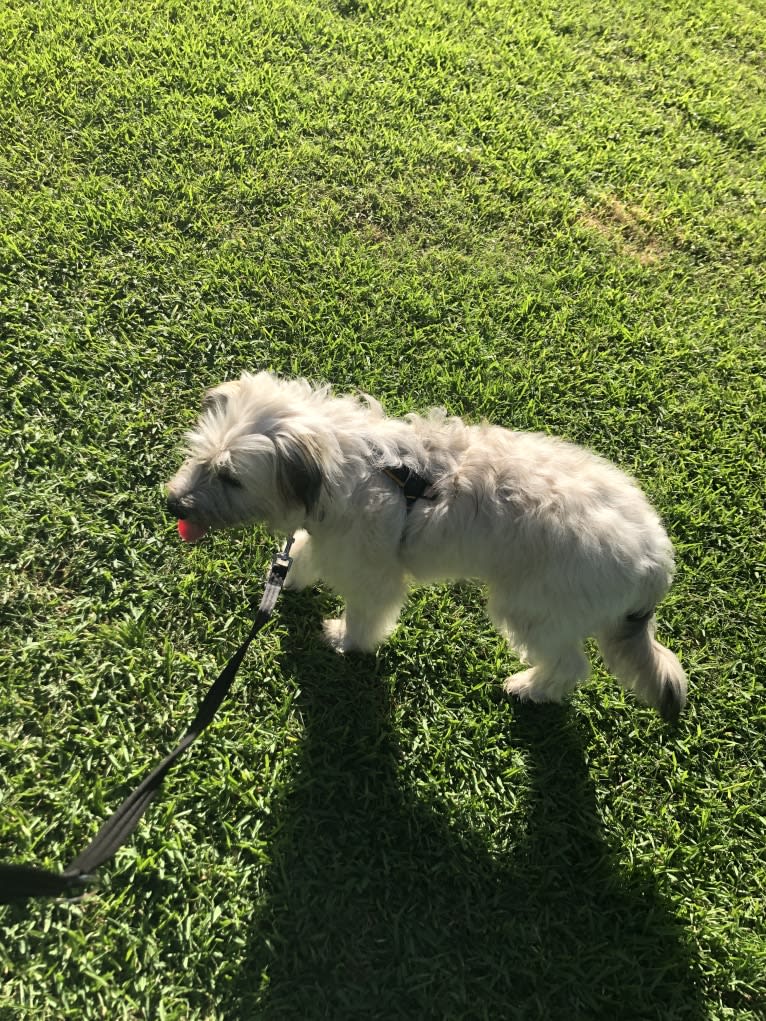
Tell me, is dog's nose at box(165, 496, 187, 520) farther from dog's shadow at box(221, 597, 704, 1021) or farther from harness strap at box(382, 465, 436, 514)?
dog's shadow at box(221, 597, 704, 1021)

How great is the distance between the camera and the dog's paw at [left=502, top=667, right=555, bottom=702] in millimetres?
3473

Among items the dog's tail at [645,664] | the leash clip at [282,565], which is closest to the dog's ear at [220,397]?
the leash clip at [282,565]

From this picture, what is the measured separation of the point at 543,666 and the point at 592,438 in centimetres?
213

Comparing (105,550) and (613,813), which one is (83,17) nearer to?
(105,550)

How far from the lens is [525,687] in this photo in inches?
139

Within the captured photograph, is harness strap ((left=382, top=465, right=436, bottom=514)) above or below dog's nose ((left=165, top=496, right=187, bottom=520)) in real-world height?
above

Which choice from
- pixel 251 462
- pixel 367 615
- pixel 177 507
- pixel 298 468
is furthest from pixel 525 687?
pixel 177 507

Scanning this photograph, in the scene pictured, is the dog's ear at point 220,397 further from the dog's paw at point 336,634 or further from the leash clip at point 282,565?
the dog's paw at point 336,634

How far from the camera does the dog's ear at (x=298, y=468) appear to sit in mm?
2613

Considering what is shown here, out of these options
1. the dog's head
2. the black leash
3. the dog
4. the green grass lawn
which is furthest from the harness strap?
the green grass lawn

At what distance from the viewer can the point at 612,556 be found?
2.71m

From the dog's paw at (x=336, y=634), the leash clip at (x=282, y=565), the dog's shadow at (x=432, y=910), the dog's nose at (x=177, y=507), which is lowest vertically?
the dog's shadow at (x=432, y=910)

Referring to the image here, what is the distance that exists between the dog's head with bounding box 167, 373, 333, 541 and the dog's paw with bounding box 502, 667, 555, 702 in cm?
167

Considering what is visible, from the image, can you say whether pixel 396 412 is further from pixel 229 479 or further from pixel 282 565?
pixel 229 479
